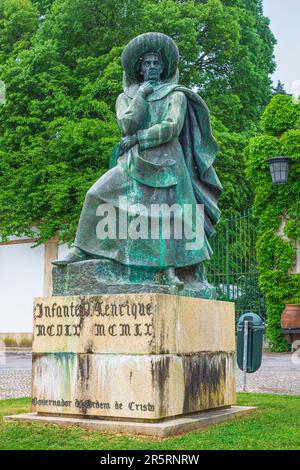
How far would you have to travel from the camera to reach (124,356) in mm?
5418

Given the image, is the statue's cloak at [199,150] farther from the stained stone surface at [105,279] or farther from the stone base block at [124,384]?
the stone base block at [124,384]

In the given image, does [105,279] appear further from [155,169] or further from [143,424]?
[143,424]

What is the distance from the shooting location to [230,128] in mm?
22406

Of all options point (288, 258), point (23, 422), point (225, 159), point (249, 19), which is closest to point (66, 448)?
point (23, 422)

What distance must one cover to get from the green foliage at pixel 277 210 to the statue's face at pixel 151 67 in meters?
12.5

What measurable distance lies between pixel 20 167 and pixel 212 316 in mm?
14843

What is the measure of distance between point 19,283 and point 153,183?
17.0 m

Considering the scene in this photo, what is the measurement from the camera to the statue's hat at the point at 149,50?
6.59 m

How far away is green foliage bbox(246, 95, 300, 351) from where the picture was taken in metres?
18.6

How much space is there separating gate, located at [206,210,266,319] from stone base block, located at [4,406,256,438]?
12.4 m

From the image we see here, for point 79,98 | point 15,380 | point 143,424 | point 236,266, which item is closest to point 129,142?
point 143,424

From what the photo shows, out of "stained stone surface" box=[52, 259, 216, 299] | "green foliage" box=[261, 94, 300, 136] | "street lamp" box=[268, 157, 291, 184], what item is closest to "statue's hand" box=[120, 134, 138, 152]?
"stained stone surface" box=[52, 259, 216, 299]

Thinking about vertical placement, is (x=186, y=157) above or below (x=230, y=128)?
below

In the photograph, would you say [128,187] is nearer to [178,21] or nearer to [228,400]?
[228,400]
